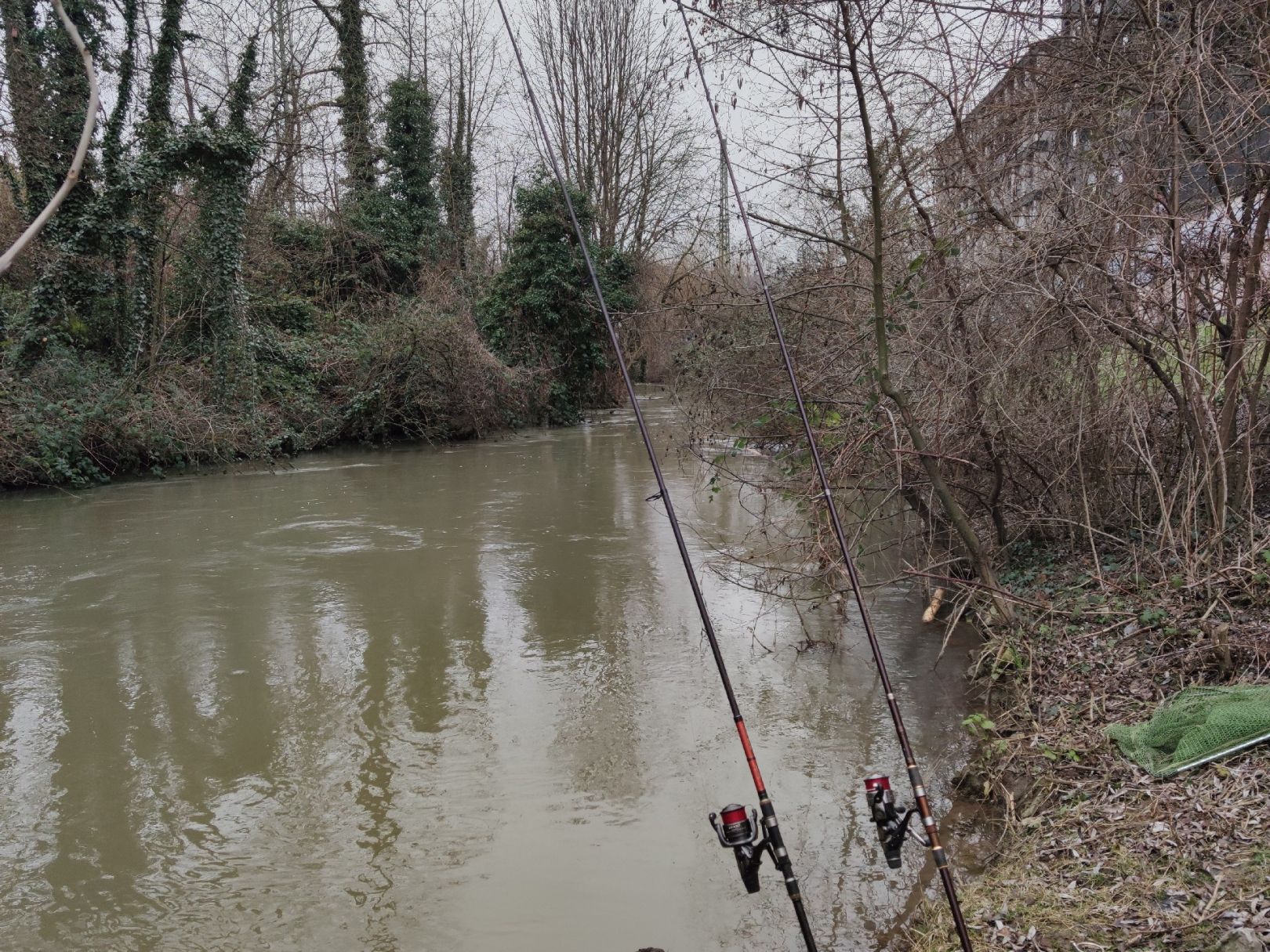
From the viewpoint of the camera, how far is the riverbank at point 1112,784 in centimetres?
322

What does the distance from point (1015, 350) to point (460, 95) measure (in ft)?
86.4

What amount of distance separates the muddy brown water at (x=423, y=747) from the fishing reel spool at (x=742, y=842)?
990 millimetres

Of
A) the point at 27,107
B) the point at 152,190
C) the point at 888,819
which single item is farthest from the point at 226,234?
the point at 888,819

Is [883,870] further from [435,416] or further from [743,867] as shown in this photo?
[435,416]

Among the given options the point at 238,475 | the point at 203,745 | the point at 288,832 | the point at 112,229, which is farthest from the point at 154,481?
the point at 288,832

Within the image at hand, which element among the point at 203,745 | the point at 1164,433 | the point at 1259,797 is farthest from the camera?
the point at 1164,433

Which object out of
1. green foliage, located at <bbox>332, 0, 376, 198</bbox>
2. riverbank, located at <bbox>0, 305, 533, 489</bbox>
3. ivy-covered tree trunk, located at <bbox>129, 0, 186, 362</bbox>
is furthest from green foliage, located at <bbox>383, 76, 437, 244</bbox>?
ivy-covered tree trunk, located at <bbox>129, 0, 186, 362</bbox>

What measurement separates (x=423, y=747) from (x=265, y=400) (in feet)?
47.2

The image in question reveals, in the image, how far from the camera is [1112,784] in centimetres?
415

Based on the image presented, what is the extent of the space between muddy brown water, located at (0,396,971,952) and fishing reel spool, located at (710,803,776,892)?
990 mm

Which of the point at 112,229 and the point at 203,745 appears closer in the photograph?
the point at 203,745

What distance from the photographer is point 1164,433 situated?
6652 mm

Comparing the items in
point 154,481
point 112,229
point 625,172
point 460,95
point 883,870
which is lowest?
point 883,870

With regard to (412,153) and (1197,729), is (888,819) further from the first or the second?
(412,153)
